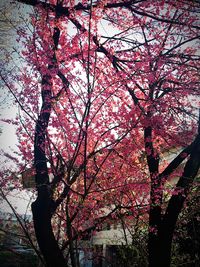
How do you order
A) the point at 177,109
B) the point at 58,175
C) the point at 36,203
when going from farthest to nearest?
the point at 177,109, the point at 58,175, the point at 36,203

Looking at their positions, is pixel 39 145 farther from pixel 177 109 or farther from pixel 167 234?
pixel 177 109

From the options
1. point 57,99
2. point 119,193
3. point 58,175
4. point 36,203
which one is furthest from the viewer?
point 119,193

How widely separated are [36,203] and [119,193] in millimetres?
6041

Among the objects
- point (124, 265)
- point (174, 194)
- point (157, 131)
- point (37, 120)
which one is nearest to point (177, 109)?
point (157, 131)

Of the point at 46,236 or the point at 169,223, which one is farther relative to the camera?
the point at 46,236

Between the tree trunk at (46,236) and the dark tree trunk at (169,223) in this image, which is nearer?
the dark tree trunk at (169,223)

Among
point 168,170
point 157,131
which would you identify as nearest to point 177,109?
point 157,131

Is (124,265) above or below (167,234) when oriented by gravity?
below

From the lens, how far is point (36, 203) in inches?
258

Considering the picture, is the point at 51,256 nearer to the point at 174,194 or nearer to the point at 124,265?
the point at 174,194

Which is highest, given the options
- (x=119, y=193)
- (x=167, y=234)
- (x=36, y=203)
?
(x=119, y=193)

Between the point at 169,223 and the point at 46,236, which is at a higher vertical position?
the point at 169,223

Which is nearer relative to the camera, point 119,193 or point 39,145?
point 39,145

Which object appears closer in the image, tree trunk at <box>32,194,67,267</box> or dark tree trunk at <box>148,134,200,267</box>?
dark tree trunk at <box>148,134,200,267</box>
